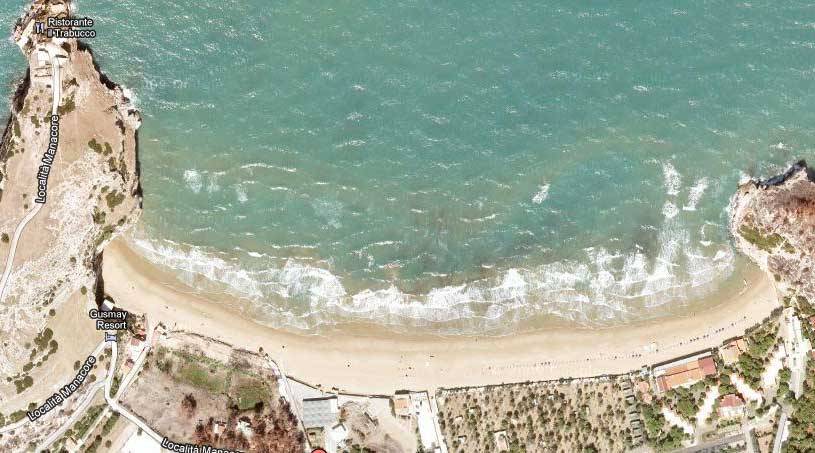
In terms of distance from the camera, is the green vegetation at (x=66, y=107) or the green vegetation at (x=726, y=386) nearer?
→ the green vegetation at (x=726, y=386)

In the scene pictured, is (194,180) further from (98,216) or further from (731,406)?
(731,406)

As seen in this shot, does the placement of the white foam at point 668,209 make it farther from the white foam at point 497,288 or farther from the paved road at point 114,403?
the paved road at point 114,403

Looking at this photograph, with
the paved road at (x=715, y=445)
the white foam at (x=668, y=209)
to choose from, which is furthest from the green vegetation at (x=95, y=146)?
the paved road at (x=715, y=445)

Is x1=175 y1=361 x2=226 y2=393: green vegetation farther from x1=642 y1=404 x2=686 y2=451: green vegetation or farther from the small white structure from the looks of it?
x1=642 y1=404 x2=686 y2=451: green vegetation

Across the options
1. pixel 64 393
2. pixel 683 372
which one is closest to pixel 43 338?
pixel 64 393

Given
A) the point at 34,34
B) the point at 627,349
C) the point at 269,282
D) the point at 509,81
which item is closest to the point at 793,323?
the point at 627,349

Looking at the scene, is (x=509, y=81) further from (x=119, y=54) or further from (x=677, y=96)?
(x=119, y=54)

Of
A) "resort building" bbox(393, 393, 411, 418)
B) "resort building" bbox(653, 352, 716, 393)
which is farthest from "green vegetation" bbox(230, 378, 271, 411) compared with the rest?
"resort building" bbox(653, 352, 716, 393)
